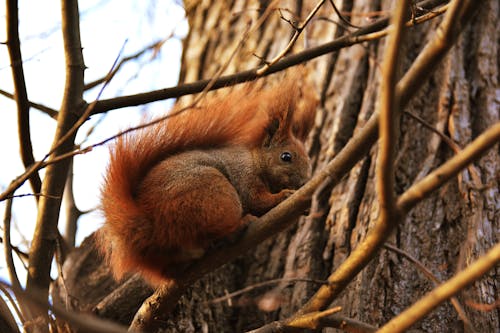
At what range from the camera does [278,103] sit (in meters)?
2.83

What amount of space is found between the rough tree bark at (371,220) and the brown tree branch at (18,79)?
758 mm

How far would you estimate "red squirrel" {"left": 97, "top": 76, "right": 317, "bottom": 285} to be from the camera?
2154mm

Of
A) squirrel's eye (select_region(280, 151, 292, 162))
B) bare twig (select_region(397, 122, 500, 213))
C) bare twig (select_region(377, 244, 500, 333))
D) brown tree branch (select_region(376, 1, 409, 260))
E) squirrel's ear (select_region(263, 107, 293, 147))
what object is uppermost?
squirrel's ear (select_region(263, 107, 293, 147))

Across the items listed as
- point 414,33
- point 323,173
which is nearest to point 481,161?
point 414,33

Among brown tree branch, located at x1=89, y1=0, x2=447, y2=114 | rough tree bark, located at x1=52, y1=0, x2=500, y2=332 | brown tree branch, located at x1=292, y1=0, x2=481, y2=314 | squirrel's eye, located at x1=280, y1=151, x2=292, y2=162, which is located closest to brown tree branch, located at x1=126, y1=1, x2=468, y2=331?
brown tree branch, located at x1=292, y1=0, x2=481, y2=314

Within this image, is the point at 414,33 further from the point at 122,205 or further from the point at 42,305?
the point at 42,305

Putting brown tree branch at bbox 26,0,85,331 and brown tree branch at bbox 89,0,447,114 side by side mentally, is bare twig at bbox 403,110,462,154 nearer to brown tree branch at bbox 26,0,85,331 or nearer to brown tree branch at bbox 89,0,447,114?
brown tree branch at bbox 89,0,447,114

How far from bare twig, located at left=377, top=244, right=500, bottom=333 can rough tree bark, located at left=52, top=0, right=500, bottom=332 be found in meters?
0.68

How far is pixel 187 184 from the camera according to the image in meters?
2.21

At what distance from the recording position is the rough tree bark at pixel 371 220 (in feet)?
8.22

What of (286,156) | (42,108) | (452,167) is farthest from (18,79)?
(452,167)

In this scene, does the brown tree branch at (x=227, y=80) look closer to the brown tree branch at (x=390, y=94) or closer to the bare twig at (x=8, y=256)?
the bare twig at (x=8, y=256)

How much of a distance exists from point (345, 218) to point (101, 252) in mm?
1113

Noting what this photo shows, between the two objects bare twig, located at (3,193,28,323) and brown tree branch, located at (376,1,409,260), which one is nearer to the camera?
brown tree branch, located at (376,1,409,260)
